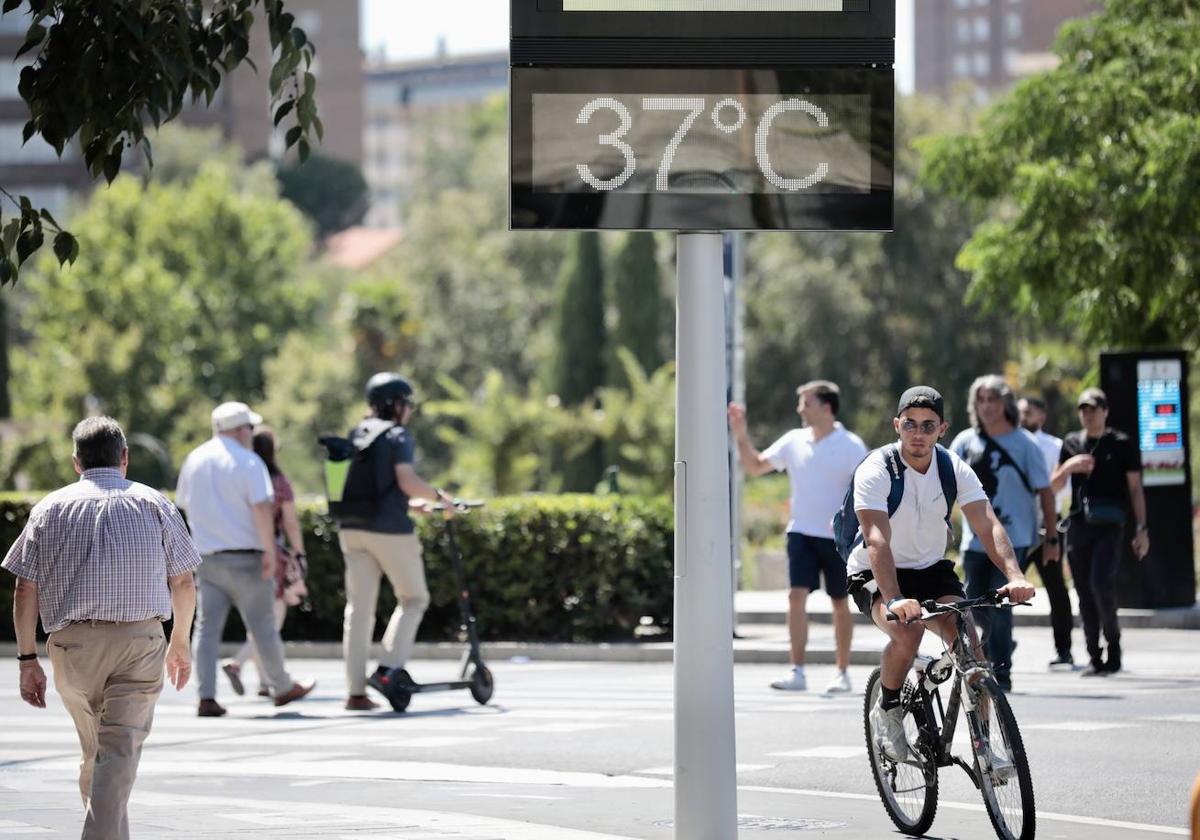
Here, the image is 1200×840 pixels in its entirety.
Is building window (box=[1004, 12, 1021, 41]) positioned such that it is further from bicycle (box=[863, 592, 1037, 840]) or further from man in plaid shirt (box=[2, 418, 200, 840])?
man in plaid shirt (box=[2, 418, 200, 840])

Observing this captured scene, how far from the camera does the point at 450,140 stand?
5172 inches

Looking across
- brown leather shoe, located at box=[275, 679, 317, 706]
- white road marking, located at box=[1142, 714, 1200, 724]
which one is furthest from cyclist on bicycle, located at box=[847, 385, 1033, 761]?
brown leather shoe, located at box=[275, 679, 317, 706]

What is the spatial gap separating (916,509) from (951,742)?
88 centimetres

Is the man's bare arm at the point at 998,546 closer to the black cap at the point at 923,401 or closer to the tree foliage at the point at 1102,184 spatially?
the black cap at the point at 923,401

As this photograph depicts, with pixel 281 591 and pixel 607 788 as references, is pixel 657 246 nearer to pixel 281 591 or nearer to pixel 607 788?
pixel 281 591

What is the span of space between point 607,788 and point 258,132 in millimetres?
123144

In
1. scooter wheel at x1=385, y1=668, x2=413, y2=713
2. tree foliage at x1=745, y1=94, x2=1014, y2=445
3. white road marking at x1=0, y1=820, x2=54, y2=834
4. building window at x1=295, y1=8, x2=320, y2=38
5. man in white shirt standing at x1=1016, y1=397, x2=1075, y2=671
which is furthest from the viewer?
building window at x1=295, y1=8, x2=320, y2=38

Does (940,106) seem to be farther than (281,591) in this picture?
Yes

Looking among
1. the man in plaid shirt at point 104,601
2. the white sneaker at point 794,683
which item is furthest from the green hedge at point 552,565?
the man in plaid shirt at point 104,601

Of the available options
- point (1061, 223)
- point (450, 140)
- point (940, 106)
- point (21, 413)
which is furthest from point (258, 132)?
point (1061, 223)

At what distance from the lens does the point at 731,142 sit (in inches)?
280

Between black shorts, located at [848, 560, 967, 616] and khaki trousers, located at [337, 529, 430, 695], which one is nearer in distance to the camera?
black shorts, located at [848, 560, 967, 616]

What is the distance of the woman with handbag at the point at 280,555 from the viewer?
14.2m

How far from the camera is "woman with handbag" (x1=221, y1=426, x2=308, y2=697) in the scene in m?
14.2
